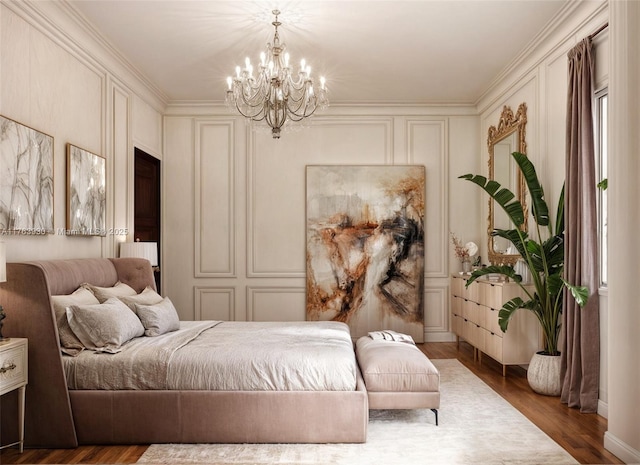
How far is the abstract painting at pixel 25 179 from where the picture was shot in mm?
3232

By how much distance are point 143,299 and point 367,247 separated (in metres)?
3.07

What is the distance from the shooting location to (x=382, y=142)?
661cm

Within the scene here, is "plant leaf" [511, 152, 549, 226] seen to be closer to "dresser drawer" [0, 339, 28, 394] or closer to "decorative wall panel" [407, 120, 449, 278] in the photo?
"decorative wall panel" [407, 120, 449, 278]

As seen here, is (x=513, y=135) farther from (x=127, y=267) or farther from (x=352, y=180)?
(x=127, y=267)

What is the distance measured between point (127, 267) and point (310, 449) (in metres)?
2.42

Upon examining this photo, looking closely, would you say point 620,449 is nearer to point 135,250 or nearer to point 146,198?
point 135,250

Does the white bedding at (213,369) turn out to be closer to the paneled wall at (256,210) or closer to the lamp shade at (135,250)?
the lamp shade at (135,250)

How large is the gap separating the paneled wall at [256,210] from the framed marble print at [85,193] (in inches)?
75.2

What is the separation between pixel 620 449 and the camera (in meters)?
2.93

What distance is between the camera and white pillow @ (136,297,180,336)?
12.5 feet

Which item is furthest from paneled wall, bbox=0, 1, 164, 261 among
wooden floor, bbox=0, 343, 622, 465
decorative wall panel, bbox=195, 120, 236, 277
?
wooden floor, bbox=0, 343, 622, 465

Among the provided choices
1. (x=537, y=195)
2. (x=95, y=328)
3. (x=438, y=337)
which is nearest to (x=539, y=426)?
(x=537, y=195)

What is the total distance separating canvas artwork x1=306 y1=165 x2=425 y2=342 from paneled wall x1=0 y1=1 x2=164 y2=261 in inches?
88.5

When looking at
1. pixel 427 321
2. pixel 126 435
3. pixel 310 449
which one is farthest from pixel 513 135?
pixel 126 435
